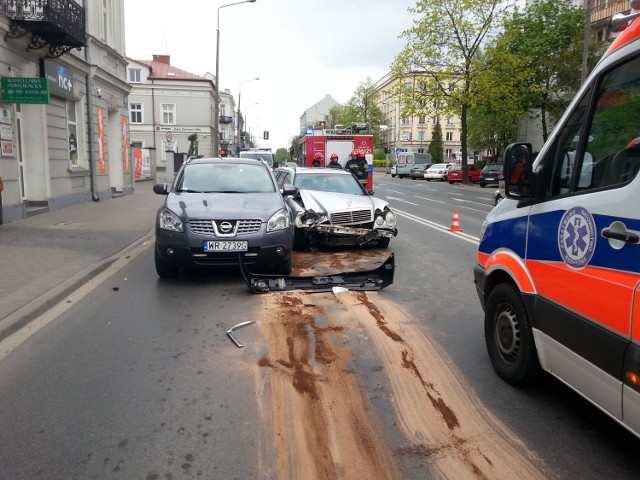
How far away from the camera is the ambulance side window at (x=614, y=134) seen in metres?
2.79

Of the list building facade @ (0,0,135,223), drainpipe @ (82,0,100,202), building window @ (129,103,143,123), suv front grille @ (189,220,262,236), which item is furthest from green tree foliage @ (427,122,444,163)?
suv front grille @ (189,220,262,236)

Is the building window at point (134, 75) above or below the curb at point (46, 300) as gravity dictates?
above

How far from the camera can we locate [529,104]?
127 feet

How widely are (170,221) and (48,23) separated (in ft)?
28.7

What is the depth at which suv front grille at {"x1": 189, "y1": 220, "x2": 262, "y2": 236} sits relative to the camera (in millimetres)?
6883

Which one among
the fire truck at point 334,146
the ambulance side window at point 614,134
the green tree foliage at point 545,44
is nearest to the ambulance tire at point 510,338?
the ambulance side window at point 614,134

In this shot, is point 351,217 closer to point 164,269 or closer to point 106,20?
point 164,269

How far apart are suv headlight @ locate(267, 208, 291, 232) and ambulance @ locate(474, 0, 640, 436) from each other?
351 centimetres

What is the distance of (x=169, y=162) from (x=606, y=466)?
2904cm

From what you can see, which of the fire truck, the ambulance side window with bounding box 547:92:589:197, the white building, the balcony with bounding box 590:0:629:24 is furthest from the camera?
the white building

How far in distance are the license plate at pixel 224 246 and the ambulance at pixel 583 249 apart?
3521 millimetres

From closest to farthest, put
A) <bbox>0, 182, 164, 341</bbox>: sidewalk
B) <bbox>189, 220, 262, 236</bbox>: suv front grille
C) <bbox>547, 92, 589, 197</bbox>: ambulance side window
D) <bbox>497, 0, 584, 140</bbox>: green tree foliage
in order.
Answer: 1. <bbox>547, 92, 589, 197</bbox>: ambulance side window
2. <bbox>0, 182, 164, 341</bbox>: sidewalk
3. <bbox>189, 220, 262, 236</bbox>: suv front grille
4. <bbox>497, 0, 584, 140</bbox>: green tree foliage

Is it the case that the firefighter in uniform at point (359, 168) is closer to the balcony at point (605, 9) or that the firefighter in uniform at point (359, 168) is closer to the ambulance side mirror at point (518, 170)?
the ambulance side mirror at point (518, 170)

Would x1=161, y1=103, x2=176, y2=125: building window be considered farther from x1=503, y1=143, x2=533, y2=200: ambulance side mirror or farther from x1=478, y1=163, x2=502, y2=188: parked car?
x1=503, y1=143, x2=533, y2=200: ambulance side mirror
